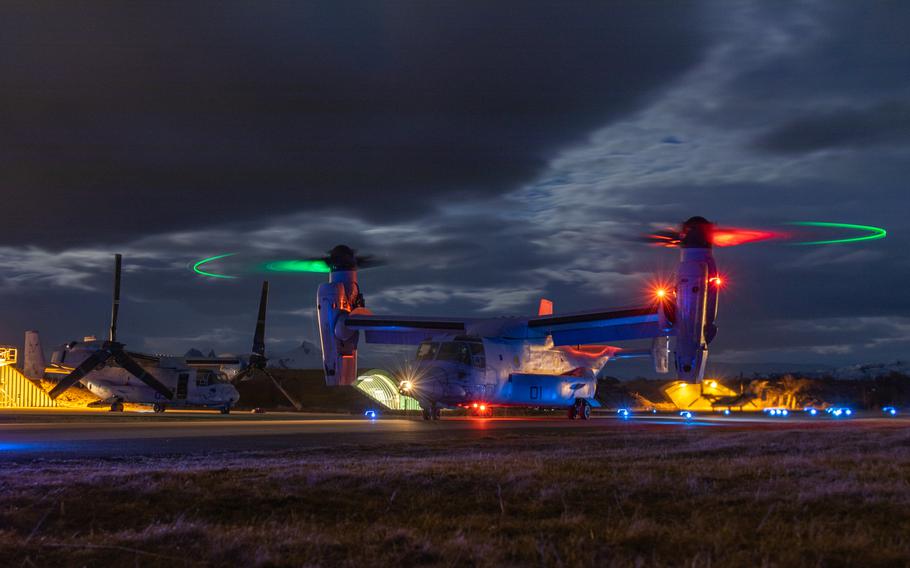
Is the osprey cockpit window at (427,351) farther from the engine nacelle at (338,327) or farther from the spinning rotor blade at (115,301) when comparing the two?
the spinning rotor blade at (115,301)

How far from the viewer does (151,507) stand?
9.47 metres

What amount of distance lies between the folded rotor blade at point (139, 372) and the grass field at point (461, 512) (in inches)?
1726

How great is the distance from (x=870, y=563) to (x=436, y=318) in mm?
36594

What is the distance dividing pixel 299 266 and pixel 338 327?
496 centimetres

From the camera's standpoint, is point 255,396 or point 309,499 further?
point 255,396

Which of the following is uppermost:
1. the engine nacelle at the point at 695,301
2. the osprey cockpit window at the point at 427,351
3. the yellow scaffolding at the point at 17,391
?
the engine nacelle at the point at 695,301

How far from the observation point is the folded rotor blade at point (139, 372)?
2218 inches

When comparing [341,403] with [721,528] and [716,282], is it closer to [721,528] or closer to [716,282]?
[716,282]

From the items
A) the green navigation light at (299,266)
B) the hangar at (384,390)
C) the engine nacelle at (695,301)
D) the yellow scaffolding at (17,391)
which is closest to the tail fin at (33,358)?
the yellow scaffolding at (17,391)

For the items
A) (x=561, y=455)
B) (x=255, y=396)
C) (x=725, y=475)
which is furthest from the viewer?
(x=255, y=396)

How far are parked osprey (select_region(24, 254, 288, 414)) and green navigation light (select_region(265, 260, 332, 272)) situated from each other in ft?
46.6

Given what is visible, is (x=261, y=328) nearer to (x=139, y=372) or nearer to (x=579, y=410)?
(x=139, y=372)

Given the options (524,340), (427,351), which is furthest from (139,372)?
(524,340)

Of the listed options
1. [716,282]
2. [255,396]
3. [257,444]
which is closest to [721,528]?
[257,444]
